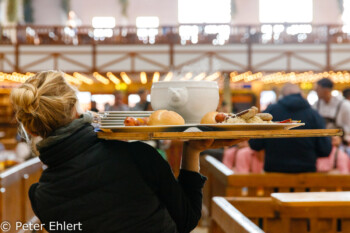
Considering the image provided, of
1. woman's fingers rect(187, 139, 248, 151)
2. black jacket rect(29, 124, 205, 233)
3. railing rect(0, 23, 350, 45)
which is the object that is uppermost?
railing rect(0, 23, 350, 45)

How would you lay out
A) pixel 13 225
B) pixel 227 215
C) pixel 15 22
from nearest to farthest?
pixel 227 215 < pixel 13 225 < pixel 15 22

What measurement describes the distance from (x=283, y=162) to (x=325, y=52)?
1304 cm

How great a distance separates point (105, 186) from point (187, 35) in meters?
14.9

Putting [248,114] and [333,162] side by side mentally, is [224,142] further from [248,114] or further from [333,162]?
[333,162]

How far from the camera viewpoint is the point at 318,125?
366 cm

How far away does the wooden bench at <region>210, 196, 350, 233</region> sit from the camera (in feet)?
7.61

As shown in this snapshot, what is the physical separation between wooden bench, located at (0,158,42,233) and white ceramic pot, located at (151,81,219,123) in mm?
2325

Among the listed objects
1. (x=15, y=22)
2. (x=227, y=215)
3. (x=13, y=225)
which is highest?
(x=15, y=22)

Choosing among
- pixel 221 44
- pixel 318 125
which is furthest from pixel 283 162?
pixel 221 44

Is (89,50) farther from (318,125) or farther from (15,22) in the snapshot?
(318,125)

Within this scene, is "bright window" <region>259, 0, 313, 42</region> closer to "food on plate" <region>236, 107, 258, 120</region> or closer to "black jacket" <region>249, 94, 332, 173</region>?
"black jacket" <region>249, 94, 332, 173</region>

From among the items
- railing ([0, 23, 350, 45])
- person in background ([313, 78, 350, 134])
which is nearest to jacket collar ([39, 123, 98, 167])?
person in background ([313, 78, 350, 134])

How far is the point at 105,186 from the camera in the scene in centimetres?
137

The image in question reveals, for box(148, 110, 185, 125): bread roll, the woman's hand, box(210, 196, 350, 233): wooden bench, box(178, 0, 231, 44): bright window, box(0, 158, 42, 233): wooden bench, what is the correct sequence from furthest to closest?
box(178, 0, 231, 44): bright window < box(0, 158, 42, 233): wooden bench < box(210, 196, 350, 233): wooden bench < the woman's hand < box(148, 110, 185, 125): bread roll
